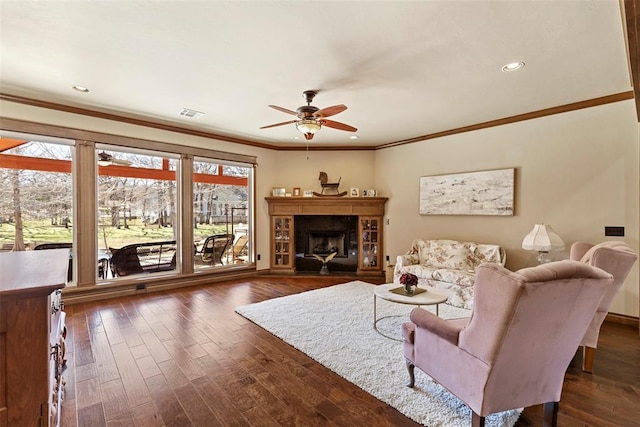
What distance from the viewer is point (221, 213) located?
19.3ft

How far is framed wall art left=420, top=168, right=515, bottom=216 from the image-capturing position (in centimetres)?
455

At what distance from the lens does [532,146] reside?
4.29 metres

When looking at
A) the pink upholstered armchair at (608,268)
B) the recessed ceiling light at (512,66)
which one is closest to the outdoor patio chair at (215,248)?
the recessed ceiling light at (512,66)


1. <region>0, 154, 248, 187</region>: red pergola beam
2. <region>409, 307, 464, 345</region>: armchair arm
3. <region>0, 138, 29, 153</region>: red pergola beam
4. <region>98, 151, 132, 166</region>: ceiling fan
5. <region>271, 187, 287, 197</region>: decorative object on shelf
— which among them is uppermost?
<region>0, 138, 29, 153</region>: red pergola beam

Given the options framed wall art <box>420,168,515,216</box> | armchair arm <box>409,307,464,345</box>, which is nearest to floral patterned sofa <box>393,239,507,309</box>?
framed wall art <box>420,168,515,216</box>

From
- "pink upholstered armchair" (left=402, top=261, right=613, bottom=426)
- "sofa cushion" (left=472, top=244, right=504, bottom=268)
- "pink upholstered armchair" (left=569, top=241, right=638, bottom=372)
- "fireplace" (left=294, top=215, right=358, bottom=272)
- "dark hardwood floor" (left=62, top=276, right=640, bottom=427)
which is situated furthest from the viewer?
"fireplace" (left=294, top=215, right=358, bottom=272)

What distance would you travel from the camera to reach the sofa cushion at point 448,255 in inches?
182

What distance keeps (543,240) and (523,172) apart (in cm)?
121

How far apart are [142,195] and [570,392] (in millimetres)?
5873

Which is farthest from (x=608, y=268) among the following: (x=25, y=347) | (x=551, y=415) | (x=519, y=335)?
(x=25, y=347)

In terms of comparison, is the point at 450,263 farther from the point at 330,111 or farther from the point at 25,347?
the point at 25,347

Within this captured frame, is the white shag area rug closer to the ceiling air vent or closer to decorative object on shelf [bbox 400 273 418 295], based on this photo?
decorative object on shelf [bbox 400 273 418 295]

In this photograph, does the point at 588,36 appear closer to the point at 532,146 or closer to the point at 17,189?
the point at 532,146

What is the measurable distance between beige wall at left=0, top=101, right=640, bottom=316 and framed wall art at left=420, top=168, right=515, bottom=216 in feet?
0.41
